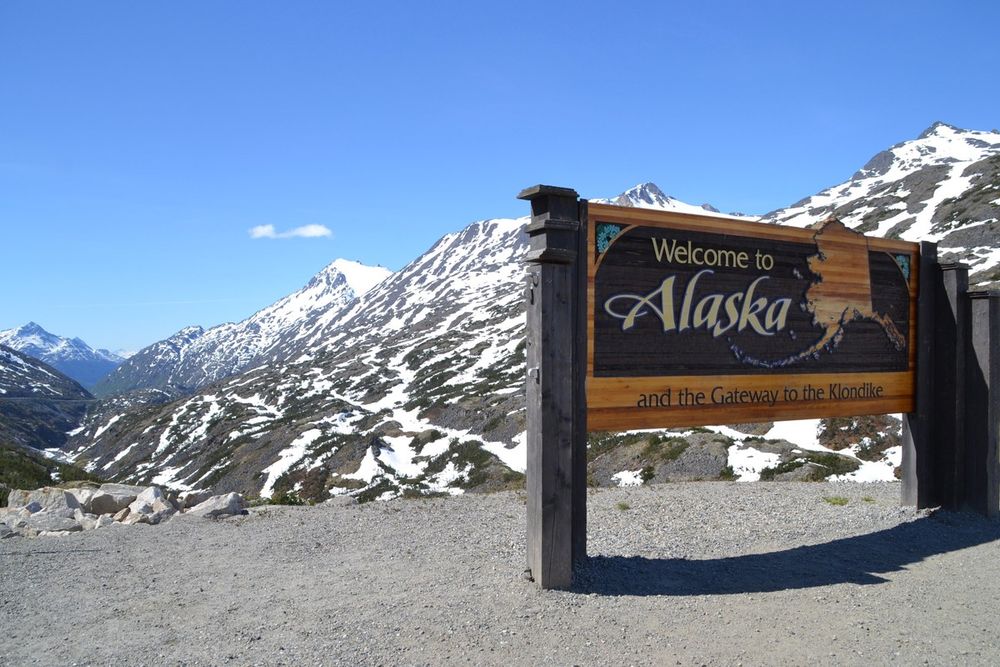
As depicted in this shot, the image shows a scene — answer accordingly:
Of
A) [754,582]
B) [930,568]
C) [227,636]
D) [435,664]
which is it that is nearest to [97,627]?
[227,636]

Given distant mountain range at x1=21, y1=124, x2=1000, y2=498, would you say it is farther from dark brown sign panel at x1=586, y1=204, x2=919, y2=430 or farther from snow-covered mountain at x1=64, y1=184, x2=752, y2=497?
dark brown sign panel at x1=586, y1=204, x2=919, y2=430

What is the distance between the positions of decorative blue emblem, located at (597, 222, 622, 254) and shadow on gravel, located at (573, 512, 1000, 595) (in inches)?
140

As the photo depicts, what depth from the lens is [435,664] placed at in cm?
543

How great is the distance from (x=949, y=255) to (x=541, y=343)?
61.9m

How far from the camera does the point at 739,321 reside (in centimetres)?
884

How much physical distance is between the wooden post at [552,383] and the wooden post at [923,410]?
628 cm

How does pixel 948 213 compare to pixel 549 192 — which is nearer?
pixel 549 192

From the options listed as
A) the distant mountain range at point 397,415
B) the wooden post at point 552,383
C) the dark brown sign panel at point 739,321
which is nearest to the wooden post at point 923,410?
the dark brown sign panel at point 739,321

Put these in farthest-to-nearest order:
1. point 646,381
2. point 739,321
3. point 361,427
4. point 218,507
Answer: point 361,427
point 218,507
point 739,321
point 646,381

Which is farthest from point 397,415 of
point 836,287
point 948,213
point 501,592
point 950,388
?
point 501,592

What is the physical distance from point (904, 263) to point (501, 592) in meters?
8.09

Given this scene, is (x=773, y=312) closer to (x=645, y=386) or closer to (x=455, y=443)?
(x=645, y=386)

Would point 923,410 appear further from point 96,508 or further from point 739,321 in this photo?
point 96,508

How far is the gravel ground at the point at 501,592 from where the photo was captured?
19.0 ft
